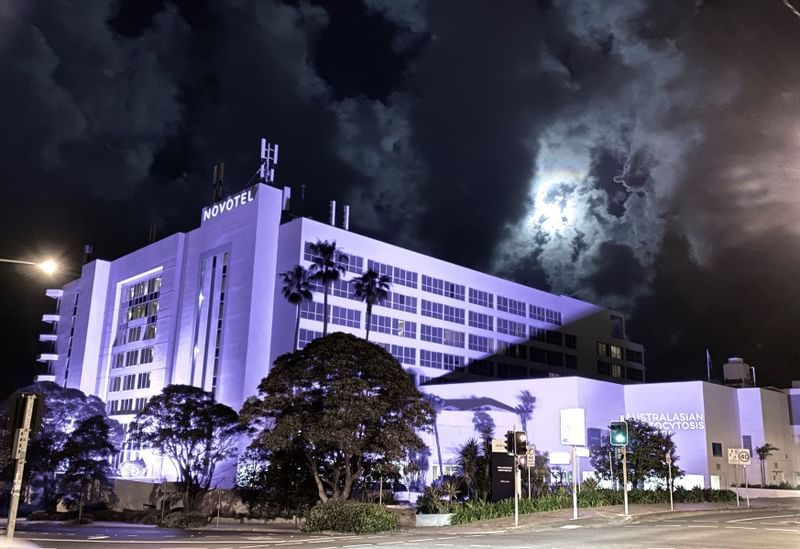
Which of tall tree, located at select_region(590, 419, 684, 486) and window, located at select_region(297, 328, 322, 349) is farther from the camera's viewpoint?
window, located at select_region(297, 328, 322, 349)

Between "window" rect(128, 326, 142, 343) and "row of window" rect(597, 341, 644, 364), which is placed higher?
"row of window" rect(597, 341, 644, 364)

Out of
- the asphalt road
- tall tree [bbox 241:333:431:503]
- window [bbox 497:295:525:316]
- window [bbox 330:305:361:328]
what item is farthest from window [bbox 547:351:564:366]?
the asphalt road

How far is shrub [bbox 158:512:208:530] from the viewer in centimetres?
4486

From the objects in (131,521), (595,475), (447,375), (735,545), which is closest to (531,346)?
(447,375)

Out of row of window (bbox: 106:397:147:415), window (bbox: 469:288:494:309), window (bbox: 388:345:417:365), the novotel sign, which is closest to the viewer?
the novotel sign

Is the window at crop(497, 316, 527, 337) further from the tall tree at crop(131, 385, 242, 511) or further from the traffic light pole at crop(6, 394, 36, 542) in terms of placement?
the traffic light pole at crop(6, 394, 36, 542)

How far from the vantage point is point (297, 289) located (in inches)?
2918

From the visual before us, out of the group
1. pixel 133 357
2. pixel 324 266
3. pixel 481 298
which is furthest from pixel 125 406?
pixel 481 298

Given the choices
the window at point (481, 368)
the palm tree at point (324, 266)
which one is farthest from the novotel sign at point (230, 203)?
the window at point (481, 368)

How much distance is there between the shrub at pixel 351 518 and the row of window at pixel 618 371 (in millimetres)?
92744

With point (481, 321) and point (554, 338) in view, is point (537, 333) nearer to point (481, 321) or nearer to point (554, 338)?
point (554, 338)

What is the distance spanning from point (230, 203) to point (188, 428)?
34165mm

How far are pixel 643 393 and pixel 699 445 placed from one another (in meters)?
6.29

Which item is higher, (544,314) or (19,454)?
(544,314)
